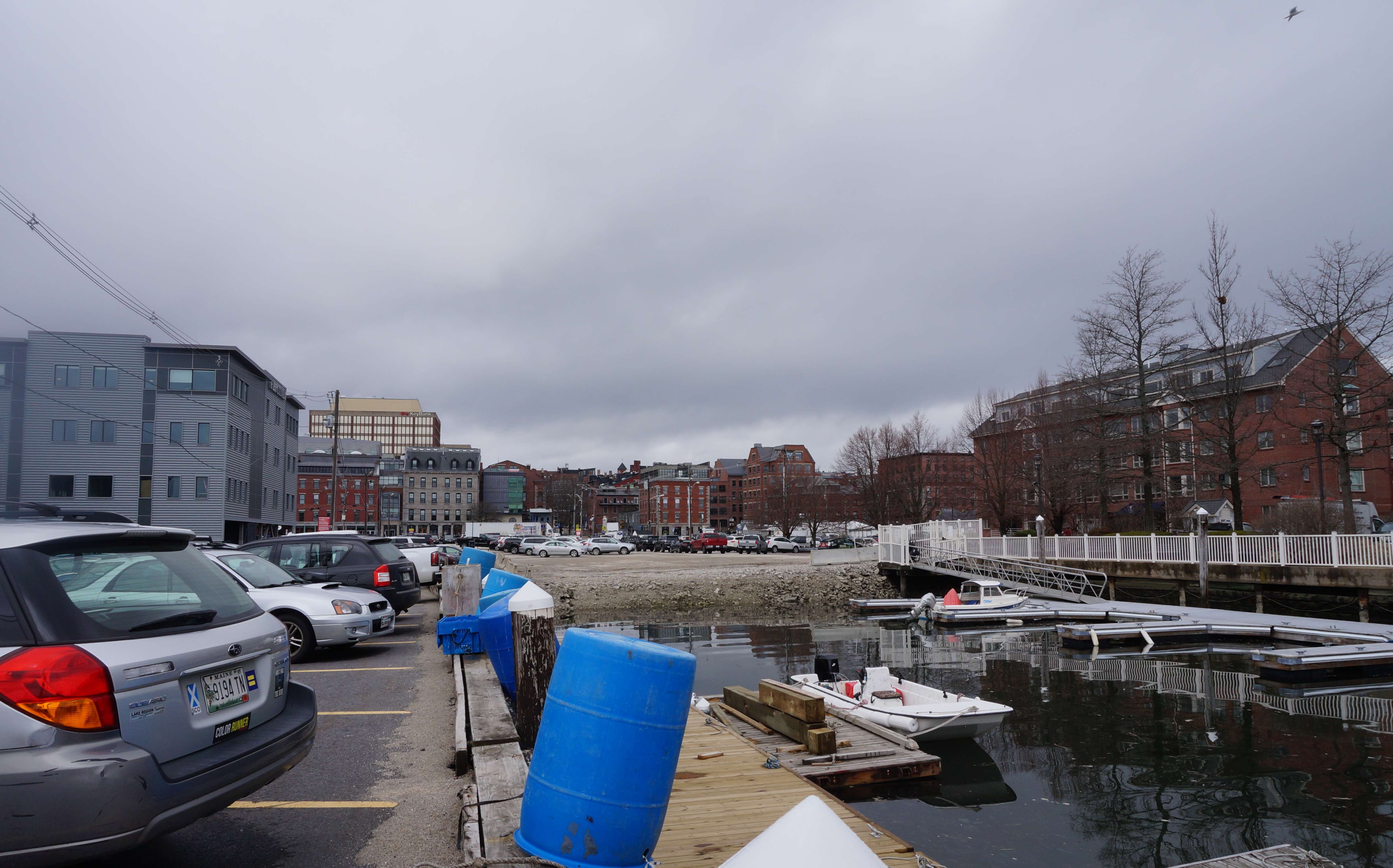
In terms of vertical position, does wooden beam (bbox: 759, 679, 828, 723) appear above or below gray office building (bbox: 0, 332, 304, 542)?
below

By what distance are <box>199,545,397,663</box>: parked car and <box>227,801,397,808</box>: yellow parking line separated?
612cm

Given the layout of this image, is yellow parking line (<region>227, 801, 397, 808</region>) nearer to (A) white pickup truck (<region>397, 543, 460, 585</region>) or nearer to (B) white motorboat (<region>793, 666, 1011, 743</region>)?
(B) white motorboat (<region>793, 666, 1011, 743</region>)

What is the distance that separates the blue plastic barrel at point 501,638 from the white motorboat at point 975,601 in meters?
22.7

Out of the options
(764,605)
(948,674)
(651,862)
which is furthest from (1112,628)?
(651,862)

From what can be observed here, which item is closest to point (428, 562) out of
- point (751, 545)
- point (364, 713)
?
point (364, 713)

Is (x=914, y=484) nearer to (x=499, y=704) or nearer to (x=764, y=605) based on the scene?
(x=764, y=605)

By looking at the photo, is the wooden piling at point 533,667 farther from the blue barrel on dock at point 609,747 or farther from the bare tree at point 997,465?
the bare tree at point 997,465

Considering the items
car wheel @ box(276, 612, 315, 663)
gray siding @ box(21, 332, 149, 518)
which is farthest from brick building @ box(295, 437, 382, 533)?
car wheel @ box(276, 612, 315, 663)

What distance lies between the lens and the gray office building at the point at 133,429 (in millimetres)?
52250

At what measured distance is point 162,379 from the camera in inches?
2203

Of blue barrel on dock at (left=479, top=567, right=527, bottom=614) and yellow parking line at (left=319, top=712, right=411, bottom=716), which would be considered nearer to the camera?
yellow parking line at (left=319, top=712, right=411, bottom=716)

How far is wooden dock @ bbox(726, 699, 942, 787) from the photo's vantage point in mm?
8586

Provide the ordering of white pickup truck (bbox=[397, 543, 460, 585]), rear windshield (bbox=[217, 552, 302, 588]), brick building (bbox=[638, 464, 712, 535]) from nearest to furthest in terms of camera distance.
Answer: rear windshield (bbox=[217, 552, 302, 588])
white pickup truck (bbox=[397, 543, 460, 585])
brick building (bbox=[638, 464, 712, 535])

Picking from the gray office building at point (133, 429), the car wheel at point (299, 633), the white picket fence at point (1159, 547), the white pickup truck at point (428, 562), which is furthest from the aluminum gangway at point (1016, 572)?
the gray office building at point (133, 429)
